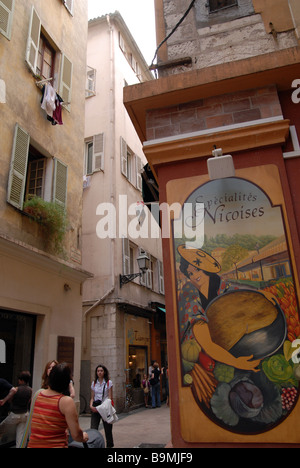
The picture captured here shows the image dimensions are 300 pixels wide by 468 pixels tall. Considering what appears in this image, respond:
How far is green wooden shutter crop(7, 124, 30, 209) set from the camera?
709 centimetres

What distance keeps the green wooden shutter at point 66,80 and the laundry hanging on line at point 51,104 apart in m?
0.60

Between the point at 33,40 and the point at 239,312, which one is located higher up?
the point at 33,40

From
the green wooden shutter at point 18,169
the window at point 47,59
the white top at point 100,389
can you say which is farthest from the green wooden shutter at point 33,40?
the white top at point 100,389

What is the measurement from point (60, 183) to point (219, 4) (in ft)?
18.3

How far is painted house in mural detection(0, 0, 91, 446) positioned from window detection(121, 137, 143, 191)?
15.9ft

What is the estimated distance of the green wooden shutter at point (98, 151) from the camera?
1392 cm

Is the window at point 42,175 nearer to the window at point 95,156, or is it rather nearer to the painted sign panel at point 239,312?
the window at point 95,156

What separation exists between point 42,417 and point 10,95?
6785mm

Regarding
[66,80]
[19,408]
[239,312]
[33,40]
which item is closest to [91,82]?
[66,80]

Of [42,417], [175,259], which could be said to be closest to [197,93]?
[175,259]

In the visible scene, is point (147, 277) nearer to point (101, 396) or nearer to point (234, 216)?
point (101, 396)

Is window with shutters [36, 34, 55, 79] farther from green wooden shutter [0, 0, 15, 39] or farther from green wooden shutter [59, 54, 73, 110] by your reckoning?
green wooden shutter [0, 0, 15, 39]

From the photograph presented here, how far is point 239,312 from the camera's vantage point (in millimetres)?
3127

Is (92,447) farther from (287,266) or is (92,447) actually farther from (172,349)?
(287,266)
